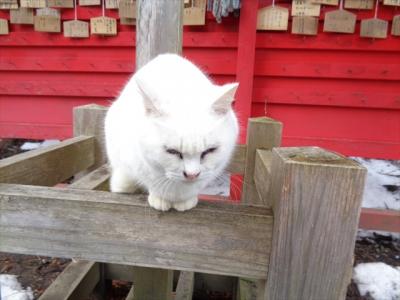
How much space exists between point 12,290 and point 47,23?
2.20m

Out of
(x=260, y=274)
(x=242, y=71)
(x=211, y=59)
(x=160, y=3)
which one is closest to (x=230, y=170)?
(x=160, y=3)

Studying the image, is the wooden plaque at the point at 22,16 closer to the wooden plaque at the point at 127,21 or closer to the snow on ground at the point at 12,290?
the wooden plaque at the point at 127,21

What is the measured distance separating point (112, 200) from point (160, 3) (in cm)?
89

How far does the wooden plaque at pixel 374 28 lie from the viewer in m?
2.88

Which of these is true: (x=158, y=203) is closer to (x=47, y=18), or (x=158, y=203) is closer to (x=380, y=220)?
(x=380, y=220)

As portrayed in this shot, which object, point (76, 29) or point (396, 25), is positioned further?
point (76, 29)

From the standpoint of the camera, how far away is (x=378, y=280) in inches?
101

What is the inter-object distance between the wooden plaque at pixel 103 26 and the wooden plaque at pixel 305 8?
1498 mm

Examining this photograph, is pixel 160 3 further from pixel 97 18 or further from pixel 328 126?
pixel 328 126

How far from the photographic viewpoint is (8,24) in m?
3.36

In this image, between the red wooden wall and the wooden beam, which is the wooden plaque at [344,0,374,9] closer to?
the red wooden wall

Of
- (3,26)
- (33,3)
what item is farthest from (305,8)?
(3,26)

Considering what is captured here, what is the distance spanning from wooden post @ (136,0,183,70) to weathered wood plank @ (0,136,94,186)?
0.50m

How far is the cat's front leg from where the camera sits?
91cm
